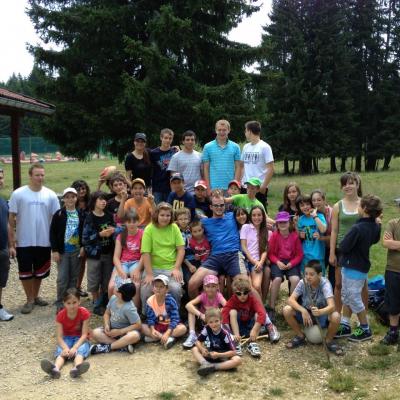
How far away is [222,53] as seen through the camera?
50.3 feet

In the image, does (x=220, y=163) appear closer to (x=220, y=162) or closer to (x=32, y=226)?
(x=220, y=162)

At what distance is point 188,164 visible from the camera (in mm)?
6801

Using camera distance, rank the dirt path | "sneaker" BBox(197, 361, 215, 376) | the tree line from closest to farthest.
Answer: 1. the dirt path
2. "sneaker" BBox(197, 361, 215, 376)
3. the tree line

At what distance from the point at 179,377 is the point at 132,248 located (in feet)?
6.17

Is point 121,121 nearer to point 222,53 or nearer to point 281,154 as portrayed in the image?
point 222,53

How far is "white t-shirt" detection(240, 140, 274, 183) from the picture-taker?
6.66 m

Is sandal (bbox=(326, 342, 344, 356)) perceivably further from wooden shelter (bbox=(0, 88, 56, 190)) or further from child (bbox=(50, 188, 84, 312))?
wooden shelter (bbox=(0, 88, 56, 190))

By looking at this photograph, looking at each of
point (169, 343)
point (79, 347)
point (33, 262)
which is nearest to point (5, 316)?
point (33, 262)

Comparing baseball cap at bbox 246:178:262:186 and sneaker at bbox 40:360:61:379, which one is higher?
baseball cap at bbox 246:178:262:186

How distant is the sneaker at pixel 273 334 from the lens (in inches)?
200

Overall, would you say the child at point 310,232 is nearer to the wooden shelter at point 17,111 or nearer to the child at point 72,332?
the child at point 72,332

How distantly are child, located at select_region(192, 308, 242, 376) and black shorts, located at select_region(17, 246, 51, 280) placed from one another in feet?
8.57

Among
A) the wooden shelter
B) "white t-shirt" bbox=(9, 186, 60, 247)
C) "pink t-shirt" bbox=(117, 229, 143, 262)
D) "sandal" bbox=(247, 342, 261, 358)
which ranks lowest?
"sandal" bbox=(247, 342, 261, 358)

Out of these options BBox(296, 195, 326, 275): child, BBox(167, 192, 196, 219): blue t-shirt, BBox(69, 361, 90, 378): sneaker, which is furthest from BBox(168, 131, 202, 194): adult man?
BBox(69, 361, 90, 378): sneaker
